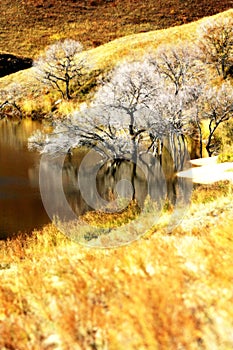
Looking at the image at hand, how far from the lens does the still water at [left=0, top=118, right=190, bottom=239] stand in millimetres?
21875

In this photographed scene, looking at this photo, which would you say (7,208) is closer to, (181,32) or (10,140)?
(10,140)

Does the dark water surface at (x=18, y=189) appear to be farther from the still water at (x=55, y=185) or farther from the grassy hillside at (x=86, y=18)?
the grassy hillside at (x=86, y=18)

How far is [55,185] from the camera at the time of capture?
91.1ft

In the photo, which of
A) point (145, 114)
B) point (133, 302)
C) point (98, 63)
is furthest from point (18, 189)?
point (98, 63)

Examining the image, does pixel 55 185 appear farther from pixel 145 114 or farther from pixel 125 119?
pixel 145 114

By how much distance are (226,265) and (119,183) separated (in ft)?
79.3

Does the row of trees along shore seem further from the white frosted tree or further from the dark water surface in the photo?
the dark water surface

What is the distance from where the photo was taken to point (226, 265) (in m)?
5.05

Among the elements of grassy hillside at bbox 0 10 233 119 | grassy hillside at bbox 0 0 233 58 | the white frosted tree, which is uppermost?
grassy hillside at bbox 0 0 233 58

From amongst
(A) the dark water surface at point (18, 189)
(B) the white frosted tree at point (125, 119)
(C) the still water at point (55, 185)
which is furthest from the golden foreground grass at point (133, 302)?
(B) the white frosted tree at point (125, 119)

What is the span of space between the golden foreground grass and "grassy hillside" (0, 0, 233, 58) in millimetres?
85062

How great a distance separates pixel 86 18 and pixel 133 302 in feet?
333

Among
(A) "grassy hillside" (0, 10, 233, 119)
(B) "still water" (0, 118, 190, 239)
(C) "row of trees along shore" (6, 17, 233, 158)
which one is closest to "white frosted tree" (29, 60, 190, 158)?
(C) "row of trees along shore" (6, 17, 233, 158)

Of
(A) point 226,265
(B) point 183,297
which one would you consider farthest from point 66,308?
(A) point 226,265
